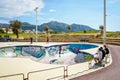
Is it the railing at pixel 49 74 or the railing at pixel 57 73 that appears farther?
the railing at pixel 49 74

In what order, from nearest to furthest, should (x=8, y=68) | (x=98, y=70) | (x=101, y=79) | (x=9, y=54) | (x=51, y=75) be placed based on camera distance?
1. (x=101, y=79)
2. (x=51, y=75)
3. (x=98, y=70)
4. (x=8, y=68)
5. (x=9, y=54)

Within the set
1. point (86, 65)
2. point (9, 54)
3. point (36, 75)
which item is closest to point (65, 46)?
point (9, 54)

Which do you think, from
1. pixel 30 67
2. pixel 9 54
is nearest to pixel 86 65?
pixel 30 67

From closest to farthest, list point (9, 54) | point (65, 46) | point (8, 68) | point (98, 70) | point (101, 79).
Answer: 1. point (101, 79)
2. point (98, 70)
3. point (8, 68)
4. point (9, 54)
5. point (65, 46)

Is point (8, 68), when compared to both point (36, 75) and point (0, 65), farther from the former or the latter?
point (36, 75)

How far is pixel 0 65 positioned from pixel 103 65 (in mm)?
9213

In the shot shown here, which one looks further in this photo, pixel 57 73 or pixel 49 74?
pixel 49 74

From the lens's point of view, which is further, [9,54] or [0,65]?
[9,54]

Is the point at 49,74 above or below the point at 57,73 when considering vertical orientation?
below

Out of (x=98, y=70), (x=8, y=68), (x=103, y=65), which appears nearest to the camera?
(x=98, y=70)

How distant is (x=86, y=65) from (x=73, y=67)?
143 centimetres

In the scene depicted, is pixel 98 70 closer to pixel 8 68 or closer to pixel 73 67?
pixel 73 67

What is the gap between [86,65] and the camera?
15.0 metres

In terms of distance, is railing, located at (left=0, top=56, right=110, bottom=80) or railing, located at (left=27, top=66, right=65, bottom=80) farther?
railing, located at (left=27, top=66, right=65, bottom=80)
